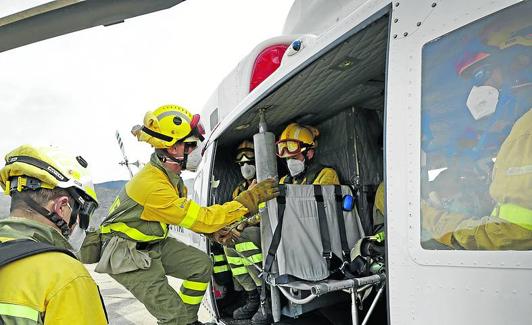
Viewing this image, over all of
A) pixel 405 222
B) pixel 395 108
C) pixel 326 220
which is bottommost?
pixel 326 220

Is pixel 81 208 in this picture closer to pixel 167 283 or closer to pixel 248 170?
pixel 167 283

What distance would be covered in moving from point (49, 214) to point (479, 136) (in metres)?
1.47

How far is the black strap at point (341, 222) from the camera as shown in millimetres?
3014

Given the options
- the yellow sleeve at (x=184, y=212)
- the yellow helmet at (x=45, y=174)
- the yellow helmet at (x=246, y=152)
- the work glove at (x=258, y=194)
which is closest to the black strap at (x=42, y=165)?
the yellow helmet at (x=45, y=174)

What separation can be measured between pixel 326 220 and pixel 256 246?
2.71ft

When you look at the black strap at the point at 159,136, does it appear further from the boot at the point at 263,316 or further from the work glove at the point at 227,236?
the boot at the point at 263,316

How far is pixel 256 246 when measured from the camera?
3555 millimetres

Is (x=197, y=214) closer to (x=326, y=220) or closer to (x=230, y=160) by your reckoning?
(x=326, y=220)

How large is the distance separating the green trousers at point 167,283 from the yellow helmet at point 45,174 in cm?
146

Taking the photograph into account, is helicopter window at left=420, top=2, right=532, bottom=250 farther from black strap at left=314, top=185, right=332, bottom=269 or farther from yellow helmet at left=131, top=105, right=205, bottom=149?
yellow helmet at left=131, top=105, right=205, bottom=149

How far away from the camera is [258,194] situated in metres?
2.79

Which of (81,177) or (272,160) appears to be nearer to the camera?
(81,177)

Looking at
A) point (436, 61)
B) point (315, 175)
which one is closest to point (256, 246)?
point (315, 175)

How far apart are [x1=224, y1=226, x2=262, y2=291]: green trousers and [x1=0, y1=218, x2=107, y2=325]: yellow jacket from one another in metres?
2.32
